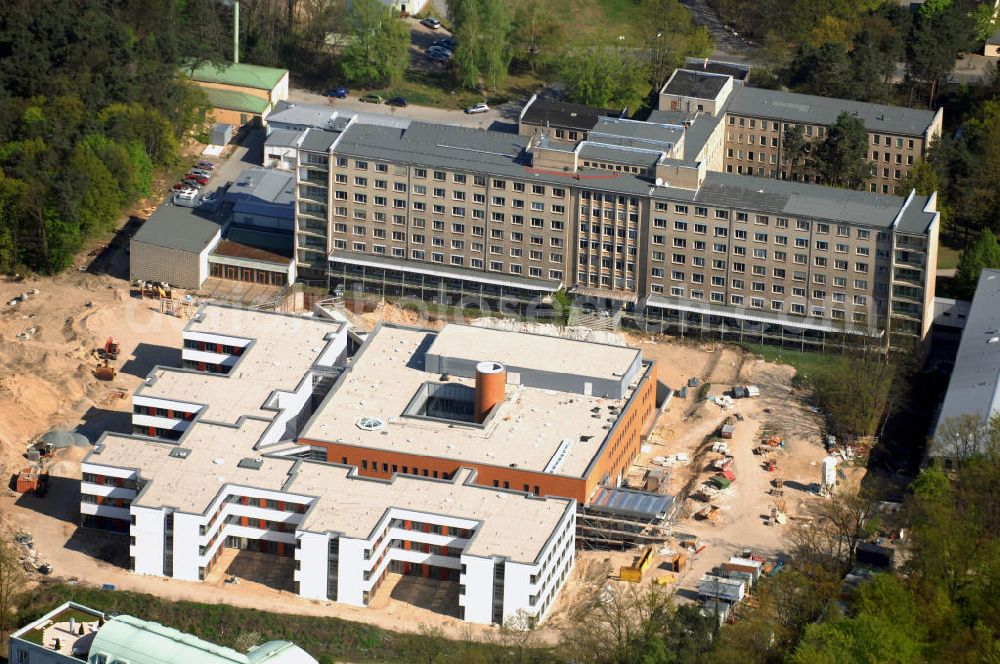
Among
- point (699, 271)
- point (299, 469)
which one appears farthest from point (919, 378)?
point (299, 469)

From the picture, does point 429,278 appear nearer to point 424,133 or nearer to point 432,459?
point 424,133

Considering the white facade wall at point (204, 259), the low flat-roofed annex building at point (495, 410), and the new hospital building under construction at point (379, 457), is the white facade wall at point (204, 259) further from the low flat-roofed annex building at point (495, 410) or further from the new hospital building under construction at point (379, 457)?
the low flat-roofed annex building at point (495, 410)

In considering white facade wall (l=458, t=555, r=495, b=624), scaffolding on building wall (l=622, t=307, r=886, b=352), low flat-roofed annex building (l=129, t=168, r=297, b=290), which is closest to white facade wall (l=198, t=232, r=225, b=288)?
low flat-roofed annex building (l=129, t=168, r=297, b=290)

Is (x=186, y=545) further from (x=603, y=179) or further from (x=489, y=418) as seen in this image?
(x=603, y=179)

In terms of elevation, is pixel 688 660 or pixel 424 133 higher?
pixel 424 133

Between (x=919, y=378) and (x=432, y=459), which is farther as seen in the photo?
(x=919, y=378)
